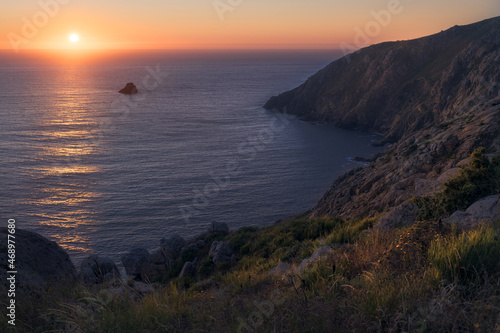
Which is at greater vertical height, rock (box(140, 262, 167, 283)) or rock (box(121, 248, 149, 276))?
rock (box(121, 248, 149, 276))

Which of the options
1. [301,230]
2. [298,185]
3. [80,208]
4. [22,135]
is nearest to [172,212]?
[80,208]

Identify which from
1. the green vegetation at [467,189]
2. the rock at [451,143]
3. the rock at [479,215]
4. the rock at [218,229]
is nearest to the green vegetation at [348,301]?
the rock at [479,215]

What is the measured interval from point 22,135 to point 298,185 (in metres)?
43.0

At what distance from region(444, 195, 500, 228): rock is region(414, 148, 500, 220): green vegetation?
1307 millimetres

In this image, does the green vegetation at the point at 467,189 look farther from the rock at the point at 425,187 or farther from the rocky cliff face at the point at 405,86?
the rocky cliff face at the point at 405,86

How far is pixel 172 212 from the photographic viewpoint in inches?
1293

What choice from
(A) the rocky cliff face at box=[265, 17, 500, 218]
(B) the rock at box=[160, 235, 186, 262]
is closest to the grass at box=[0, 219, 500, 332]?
(B) the rock at box=[160, 235, 186, 262]

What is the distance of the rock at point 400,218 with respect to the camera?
8938mm

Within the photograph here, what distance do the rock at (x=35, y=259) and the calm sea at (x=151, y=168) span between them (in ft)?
11.9

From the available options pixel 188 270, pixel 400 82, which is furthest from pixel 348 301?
pixel 400 82

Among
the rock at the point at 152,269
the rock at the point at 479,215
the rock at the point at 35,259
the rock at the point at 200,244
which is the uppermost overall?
the rock at the point at 35,259

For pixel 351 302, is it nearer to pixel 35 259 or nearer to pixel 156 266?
pixel 35 259

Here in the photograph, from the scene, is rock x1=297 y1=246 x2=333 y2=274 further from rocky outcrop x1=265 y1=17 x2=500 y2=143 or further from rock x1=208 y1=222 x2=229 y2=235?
rocky outcrop x1=265 y1=17 x2=500 y2=143

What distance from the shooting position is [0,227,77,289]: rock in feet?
24.5
